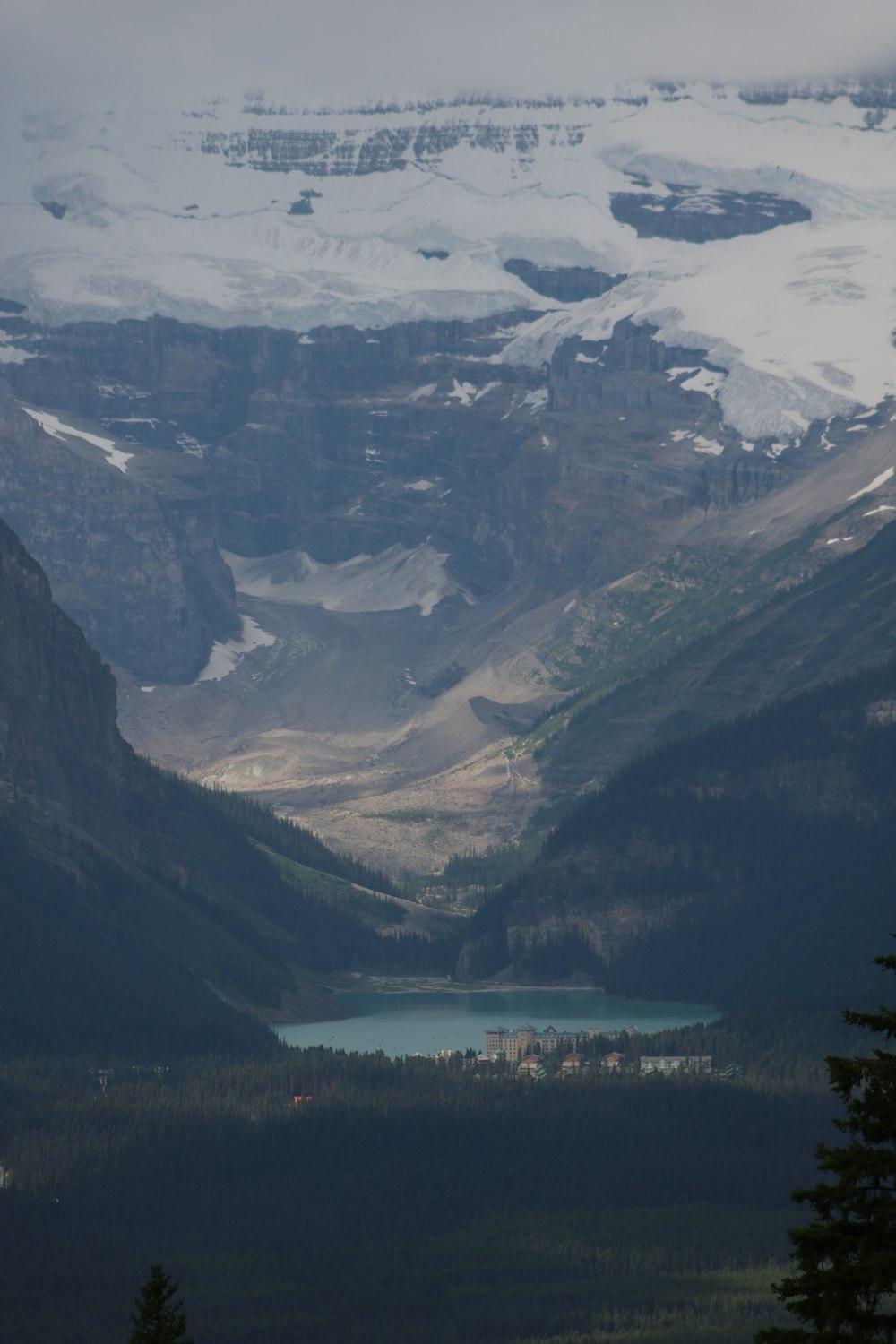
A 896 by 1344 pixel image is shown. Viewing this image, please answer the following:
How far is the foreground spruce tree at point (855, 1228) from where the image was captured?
71.1 metres

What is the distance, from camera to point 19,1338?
174 meters

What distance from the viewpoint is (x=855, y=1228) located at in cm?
7181

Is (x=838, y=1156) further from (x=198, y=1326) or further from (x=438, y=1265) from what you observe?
(x=438, y=1265)

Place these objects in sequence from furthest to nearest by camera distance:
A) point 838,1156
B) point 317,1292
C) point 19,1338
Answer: point 317,1292 → point 19,1338 → point 838,1156

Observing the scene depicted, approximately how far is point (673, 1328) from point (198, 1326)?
102 feet

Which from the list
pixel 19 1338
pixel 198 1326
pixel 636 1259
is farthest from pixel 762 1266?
pixel 19 1338

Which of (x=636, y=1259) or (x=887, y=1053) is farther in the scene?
(x=636, y=1259)

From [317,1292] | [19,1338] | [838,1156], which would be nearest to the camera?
[838,1156]

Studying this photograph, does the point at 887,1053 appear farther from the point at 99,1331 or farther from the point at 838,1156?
the point at 99,1331

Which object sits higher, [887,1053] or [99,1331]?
[887,1053]

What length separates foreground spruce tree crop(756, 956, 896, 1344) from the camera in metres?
71.1

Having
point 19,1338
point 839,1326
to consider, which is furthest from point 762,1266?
point 839,1326

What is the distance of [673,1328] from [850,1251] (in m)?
108

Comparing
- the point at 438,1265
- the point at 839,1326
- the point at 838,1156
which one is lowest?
the point at 438,1265
